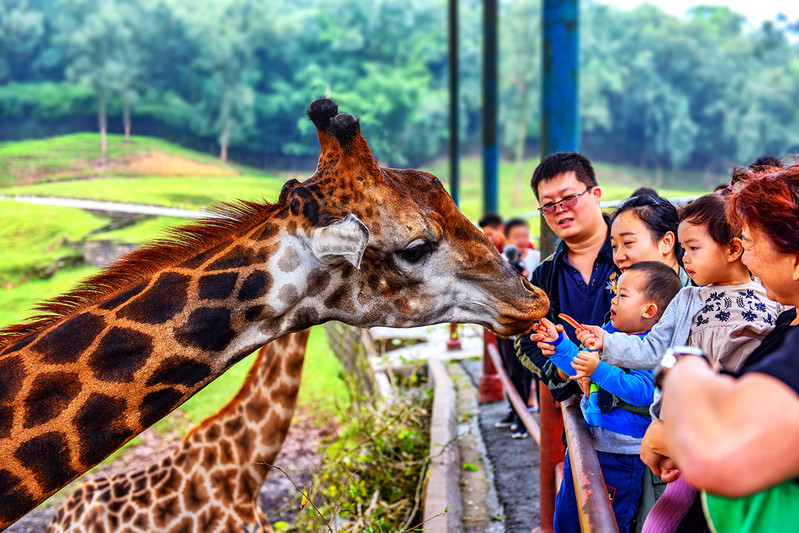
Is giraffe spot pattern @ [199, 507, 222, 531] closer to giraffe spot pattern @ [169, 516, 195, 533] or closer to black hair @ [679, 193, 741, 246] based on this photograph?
giraffe spot pattern @ [169, 516, 195, 533]

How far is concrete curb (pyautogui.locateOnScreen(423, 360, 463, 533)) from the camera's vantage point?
12.0 ft

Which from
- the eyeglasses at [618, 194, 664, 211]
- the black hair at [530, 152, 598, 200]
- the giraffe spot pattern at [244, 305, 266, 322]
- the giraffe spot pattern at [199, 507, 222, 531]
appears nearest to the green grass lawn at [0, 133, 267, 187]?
the giraffe spot pattern at [199, 507, 222, 531]

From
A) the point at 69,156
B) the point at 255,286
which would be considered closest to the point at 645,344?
the point at 255,286

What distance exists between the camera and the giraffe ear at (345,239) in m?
2.06

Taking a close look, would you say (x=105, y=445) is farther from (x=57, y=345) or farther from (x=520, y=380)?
(x=520, y=380)

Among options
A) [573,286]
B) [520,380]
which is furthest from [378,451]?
[573,286]

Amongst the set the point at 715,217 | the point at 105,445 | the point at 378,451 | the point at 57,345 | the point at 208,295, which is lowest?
the point at 378,451

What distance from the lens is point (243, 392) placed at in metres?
3.71

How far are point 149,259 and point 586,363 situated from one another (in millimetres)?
1581

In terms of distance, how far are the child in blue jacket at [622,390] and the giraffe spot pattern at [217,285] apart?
1102mm

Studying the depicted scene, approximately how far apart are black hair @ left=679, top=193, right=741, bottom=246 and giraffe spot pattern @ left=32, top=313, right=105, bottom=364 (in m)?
2.01

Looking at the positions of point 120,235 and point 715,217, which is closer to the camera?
point 715,217

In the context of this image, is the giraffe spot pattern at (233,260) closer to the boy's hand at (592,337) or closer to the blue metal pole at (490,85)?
the boy's hand at (592,337)

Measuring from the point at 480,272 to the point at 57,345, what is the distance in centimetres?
150
